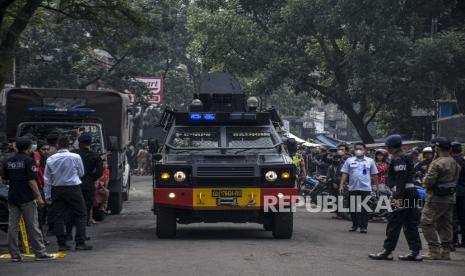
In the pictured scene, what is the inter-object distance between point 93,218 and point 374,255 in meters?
9.02

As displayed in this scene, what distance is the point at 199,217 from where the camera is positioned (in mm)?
15000

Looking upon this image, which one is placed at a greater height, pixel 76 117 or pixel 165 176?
pixel 76 117

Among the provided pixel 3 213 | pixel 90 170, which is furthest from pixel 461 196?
pixel 3 213

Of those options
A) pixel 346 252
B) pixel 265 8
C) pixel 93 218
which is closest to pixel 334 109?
pixel 265 8

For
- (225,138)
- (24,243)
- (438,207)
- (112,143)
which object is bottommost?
(24,243)

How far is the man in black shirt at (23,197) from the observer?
12539 mm

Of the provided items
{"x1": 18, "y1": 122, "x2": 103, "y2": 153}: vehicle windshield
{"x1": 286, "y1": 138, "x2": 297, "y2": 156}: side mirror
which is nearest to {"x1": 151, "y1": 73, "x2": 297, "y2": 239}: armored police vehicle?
{"x1": 286, "y1": 138, "x2": 297, "y2": 156}: side mirror

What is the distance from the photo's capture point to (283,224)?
50.1 feet

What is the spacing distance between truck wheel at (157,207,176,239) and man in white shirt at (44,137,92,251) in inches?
65.8

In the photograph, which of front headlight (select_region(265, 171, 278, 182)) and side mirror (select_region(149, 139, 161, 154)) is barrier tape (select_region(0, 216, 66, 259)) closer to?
side mirror (select_region(149, 139, 161, 154))

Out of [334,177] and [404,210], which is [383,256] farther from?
[334,177]

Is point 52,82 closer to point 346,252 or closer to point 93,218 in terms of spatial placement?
point 93,218

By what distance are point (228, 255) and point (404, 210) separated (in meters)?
2.54

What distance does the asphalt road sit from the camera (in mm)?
11289
